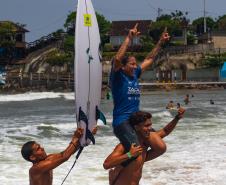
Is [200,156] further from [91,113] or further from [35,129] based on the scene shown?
[35,129]

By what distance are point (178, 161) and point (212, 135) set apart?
4760 mm

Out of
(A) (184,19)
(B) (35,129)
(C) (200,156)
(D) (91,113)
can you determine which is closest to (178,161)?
(C) (200,156)

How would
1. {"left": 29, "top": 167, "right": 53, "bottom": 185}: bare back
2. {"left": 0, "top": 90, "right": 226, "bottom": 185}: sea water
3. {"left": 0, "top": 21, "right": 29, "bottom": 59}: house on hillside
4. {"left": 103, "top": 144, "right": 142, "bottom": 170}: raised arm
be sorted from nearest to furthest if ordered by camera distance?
{"left": 103, "top": 144, "right": 142, "bottom": 170}: raised arm, {"left": 29, "top": 167, "right": 53, "bottom": 185}: bare back, {"left": 0, "top": 90, "right": 226, "bottom": 185}: sea water, {"left": 0, "top": 21, "right": 29, "bottom": 59}: house on hillside

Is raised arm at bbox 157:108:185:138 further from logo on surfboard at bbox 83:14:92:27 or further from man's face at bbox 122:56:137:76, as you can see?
logo on surfboard at bbox 83:14:92:27

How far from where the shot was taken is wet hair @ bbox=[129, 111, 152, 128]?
16.7 feet

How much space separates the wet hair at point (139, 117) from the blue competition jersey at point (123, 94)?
154mm

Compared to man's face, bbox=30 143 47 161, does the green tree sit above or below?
above

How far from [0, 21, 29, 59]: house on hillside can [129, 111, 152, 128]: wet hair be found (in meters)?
56.1

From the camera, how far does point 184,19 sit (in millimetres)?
77000

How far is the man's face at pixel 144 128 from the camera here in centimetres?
512

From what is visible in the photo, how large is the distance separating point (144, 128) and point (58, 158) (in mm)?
832

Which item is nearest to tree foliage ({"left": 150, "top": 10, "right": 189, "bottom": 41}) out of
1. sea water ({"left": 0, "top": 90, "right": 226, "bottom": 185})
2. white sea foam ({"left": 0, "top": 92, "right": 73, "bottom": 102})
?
white sea foam ({"left": 0, "top": 92, "right": 73, "bottom": 102})

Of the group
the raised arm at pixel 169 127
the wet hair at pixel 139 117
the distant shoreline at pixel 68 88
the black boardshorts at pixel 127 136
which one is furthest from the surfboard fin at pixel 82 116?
the distant shoreline at pixel 68 88

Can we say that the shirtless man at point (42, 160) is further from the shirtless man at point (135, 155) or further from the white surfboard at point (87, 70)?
the shirtless man at point (135, 155)
